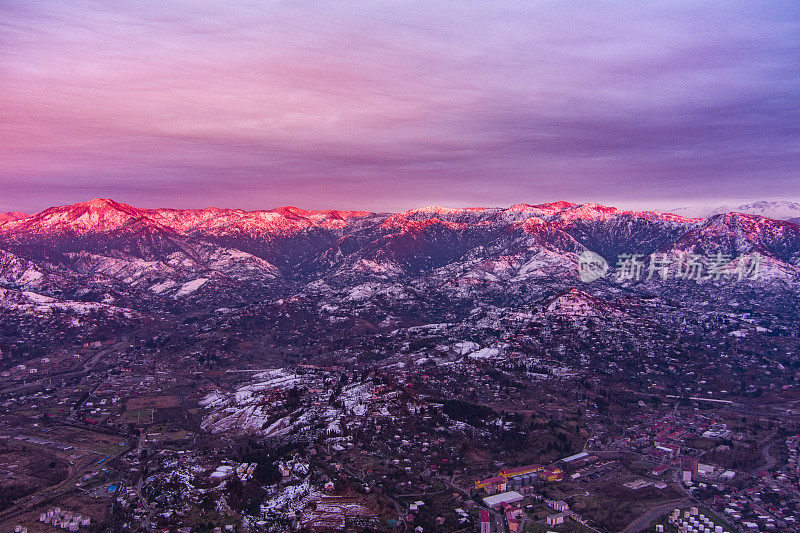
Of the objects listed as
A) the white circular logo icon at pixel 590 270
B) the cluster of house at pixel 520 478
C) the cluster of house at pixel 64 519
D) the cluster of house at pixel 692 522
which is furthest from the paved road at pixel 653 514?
the white circular logo icon at pixel 590 270

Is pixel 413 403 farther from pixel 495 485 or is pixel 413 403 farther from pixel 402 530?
pixel 402 530

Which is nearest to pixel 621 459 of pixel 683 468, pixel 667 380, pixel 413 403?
pixel 683 468

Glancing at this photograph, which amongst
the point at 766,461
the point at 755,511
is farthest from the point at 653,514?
the point at 766,461

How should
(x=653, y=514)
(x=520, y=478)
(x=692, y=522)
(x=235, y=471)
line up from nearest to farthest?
(x=692, y=522) → (x=653, y=514) → (x=520, y=478) → (x=235, y=471)

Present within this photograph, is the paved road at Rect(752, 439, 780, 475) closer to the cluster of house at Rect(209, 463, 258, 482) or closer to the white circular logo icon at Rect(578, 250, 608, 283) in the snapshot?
the cluster of house at Rect(209, 463, 258, 482)

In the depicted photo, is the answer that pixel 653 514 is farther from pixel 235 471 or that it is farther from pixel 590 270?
pixel 590 270

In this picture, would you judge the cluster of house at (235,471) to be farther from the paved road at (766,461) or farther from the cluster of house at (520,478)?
the paved road at (766,461)
